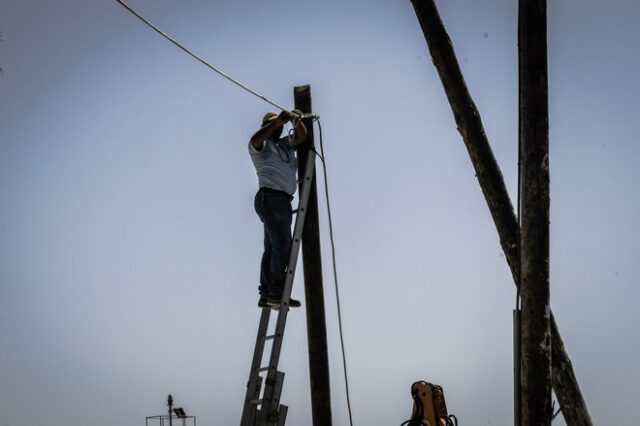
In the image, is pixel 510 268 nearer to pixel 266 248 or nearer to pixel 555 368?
pixel 555 368

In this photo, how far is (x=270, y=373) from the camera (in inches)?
289

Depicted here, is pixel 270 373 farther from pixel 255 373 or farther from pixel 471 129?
pixel 471 129

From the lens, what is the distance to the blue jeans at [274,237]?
7.67 m

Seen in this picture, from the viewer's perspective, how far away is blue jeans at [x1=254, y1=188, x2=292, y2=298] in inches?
302

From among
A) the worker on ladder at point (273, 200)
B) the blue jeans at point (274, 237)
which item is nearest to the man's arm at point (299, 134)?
the worker on ladder at point (273, 200)

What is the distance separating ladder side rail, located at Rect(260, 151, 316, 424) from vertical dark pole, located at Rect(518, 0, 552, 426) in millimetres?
1991

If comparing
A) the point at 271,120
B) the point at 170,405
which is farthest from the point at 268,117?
the point at 170,405

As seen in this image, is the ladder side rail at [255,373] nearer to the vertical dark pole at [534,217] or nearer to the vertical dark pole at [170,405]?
the vertical dark pole at [534,217]

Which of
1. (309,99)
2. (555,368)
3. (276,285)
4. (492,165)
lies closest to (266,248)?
(276,285)

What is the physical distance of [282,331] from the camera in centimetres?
746

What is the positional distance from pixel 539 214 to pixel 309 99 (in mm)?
2497

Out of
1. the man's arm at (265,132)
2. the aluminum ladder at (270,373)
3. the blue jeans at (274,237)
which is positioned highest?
the man's arm at (265,132)

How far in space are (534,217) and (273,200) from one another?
228cm

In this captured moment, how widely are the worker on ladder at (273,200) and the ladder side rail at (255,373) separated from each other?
144 millimetres
